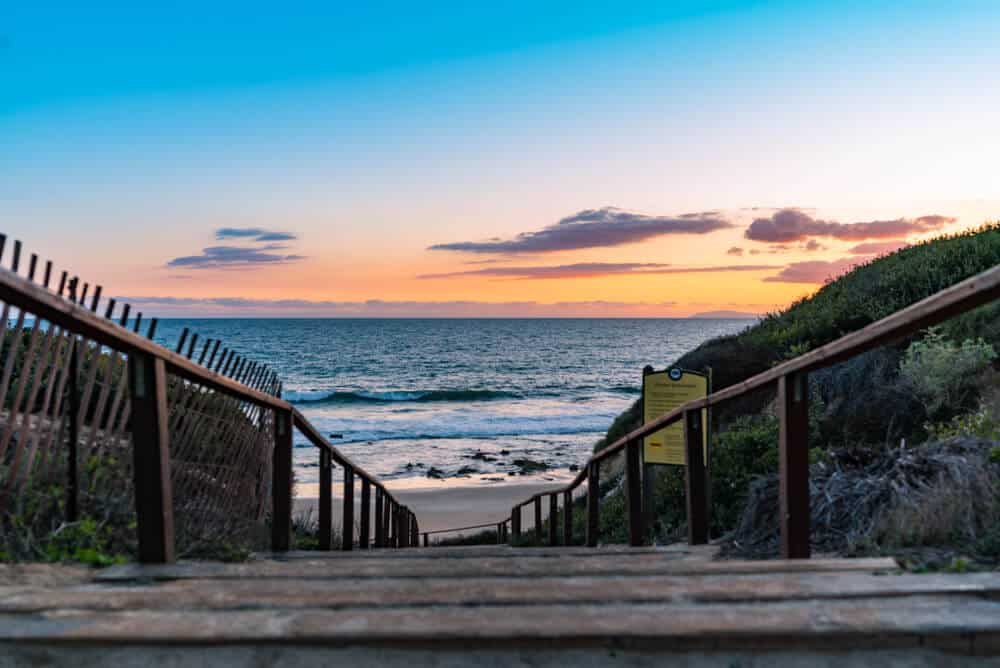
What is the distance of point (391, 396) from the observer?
46188 mm

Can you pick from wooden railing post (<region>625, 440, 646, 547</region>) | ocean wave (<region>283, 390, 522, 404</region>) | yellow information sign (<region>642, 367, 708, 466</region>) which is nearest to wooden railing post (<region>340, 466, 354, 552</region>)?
wooden railing post (<region>625, 440, 646, 547</region>)

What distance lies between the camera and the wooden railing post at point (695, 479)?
5230mm

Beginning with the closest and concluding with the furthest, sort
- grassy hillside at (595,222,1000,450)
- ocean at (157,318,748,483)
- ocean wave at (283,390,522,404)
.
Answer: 1. grassy hillside at (595,222,1000,450)
2. ocean at (157,318,748,483)
3. ocean wave at (283,390,522,404)

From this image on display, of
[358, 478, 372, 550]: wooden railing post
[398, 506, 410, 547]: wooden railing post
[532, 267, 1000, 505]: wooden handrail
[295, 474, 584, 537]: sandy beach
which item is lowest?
[295, 474, 584, 537]: sandy beach

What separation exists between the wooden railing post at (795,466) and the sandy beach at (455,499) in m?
14.2

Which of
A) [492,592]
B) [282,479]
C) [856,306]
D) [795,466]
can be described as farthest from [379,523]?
[856,306]

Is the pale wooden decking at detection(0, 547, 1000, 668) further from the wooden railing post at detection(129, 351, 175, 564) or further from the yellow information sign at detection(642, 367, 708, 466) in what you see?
the yellow information sign at detection(642, 367, 708, 466)

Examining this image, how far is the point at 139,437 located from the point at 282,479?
6.49 feet

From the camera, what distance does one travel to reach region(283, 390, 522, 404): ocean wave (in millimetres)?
44625

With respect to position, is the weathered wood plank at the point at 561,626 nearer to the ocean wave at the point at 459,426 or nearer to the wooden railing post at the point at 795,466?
the wooden railing post at the point at 795,466

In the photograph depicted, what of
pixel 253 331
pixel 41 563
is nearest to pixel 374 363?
pixel 253 331

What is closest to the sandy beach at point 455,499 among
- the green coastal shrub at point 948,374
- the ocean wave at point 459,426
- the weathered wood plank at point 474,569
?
the ocean wave at point 459,426

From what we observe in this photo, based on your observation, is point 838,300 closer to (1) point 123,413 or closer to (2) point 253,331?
(1) point 123,413

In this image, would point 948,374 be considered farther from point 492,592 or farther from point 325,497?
point 492,592
